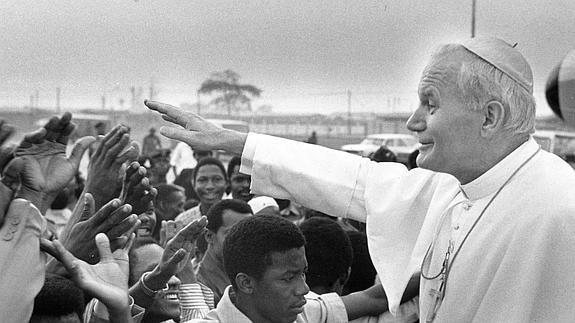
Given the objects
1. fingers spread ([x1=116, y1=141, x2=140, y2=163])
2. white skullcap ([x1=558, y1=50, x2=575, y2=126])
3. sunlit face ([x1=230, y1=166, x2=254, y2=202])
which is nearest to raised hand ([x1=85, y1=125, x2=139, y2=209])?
fingers spread ([x1=116, y1=141, x2=140, y2=163])

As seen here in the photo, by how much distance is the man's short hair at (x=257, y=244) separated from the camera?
3.05 m

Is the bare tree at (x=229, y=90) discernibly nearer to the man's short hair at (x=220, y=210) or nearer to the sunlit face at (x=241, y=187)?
the sunlit face at (x=241, y=187)

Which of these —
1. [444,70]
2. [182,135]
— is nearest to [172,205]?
[182,135]

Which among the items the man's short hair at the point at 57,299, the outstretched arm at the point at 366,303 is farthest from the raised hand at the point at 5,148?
the outstretched arm at the point at 366,303

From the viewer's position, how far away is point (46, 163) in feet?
7.66

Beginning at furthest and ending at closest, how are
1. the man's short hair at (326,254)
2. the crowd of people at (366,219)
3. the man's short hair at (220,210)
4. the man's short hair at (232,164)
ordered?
the man's short hair at (232,164)
the man's short hair at (220,210)
the man's short hair at (326,254)
the crowd of people at (366,219)

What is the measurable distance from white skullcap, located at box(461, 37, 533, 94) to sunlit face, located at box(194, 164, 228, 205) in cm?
415

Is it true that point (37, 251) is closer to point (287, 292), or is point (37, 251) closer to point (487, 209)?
point (287, 292)

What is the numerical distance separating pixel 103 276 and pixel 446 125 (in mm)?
1074

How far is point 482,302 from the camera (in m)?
2.50

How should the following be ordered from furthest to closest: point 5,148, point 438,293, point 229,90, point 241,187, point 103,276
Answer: point 229,90 → point 241,187 → point 438,293 → point 103,276 → point 5,148

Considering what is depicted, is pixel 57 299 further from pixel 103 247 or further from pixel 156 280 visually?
pixel 156 280

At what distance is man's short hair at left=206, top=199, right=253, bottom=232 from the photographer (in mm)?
4664

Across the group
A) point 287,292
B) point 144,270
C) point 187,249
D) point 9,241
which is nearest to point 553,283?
point 287,292
